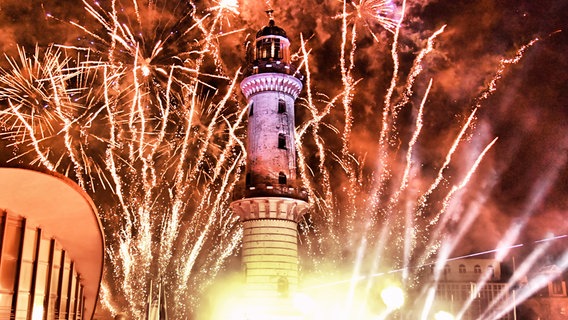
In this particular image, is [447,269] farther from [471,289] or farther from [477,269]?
[471,289]

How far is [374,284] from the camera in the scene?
81875 mm

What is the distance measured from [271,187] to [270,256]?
5267 mm

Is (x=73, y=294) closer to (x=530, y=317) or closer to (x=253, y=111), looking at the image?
(x=253, y=111)

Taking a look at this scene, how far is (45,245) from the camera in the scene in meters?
27.5

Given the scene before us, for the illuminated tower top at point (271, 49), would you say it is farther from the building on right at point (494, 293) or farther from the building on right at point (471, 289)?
the building on right at point (471, 289)

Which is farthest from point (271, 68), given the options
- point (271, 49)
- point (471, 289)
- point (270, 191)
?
point (471, 289)

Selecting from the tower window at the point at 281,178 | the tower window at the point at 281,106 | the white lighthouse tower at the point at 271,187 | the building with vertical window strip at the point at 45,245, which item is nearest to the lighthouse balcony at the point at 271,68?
the white lighthouse tower at the point at 271,187

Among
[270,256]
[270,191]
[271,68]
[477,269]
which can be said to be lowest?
[270,256]

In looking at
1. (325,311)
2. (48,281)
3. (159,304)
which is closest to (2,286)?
(48,281)

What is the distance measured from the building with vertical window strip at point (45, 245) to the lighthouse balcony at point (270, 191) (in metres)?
13.7

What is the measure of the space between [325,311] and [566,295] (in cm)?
4903

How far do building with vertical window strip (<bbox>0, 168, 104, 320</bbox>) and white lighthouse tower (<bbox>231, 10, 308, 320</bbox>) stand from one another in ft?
42.0

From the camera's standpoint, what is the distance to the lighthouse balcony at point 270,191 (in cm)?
4159

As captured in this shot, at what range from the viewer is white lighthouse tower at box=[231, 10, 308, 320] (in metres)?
40.5
